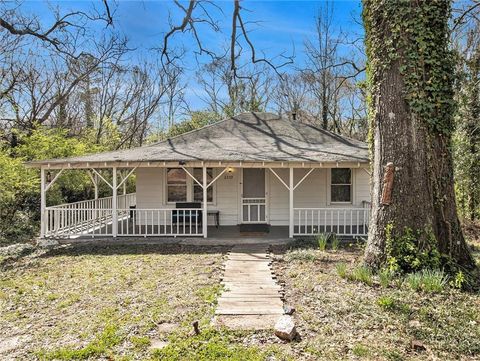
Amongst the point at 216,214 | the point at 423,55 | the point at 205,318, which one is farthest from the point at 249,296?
the point at 216,214

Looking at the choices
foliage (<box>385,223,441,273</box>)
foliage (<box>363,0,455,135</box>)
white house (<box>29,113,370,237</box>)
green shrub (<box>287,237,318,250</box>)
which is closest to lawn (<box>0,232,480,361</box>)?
foliage (<box>385,223,441,273</box>)

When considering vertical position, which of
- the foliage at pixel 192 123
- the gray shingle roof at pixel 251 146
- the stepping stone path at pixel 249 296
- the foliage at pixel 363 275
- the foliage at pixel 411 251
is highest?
the foliage at pixel 192 123

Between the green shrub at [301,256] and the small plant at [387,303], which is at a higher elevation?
the small plant at [387,303]

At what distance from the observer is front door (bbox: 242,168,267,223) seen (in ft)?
40.0

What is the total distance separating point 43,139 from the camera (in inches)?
572

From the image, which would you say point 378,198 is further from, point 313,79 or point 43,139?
point 313,79

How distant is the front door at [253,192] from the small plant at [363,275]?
267 inches

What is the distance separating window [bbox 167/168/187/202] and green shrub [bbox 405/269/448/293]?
8.57m

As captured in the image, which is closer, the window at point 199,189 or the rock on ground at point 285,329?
the rock on ground at point 285,329

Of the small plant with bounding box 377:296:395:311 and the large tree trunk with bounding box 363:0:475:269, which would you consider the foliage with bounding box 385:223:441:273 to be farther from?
the small plant with bounding box 377:296:395:311

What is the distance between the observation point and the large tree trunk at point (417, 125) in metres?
5.29

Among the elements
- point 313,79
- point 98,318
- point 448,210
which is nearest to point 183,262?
point 98,318

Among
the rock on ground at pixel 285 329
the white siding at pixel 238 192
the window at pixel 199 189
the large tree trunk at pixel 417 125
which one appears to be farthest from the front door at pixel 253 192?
the rock on ground at pixel 285 329

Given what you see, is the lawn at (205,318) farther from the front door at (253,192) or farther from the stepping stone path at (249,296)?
the front door at (253,192)
